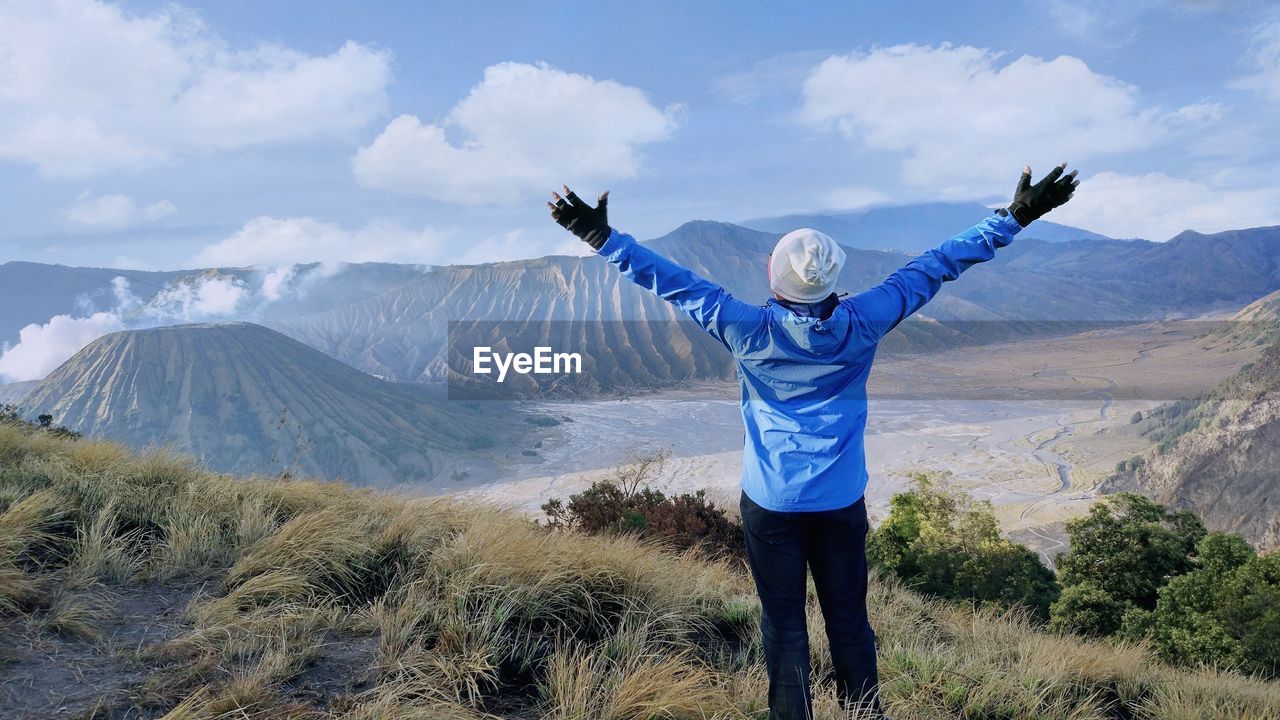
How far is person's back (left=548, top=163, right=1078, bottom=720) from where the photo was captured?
3.17m

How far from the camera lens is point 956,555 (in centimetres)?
1706

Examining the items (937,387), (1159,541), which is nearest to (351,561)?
(1159,541)

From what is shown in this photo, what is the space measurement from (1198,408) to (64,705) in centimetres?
12814


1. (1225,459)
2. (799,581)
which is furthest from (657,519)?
(1225,459)

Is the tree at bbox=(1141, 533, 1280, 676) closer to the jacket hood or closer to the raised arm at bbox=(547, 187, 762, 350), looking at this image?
the jacket hood

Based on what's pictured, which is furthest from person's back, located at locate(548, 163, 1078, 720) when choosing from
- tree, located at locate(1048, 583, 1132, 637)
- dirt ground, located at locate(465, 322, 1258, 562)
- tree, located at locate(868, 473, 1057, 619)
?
dirt ground, located at locate(465, 322, 1258, 562)

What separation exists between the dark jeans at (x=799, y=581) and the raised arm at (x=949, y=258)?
2.54ft

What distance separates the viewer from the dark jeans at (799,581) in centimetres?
323

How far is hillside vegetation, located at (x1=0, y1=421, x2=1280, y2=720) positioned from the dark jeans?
352 mm

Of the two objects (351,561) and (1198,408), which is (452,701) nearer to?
(351,561)

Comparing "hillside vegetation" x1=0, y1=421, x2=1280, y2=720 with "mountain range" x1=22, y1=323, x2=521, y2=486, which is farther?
"mountain range" x1=22, y1=323, x2=521, y2=486

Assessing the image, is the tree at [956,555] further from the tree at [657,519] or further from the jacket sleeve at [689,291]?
the jacket sleeve at [689,291]

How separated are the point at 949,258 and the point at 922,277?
0.16 metres

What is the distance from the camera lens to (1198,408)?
107m
